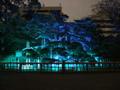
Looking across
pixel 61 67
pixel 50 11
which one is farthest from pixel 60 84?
pixel 50 11

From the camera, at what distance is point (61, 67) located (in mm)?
16594

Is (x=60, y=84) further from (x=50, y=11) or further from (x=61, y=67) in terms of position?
(x=50, y=11)

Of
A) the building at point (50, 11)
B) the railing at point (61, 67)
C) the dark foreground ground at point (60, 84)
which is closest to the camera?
the dark foreground ground at point (60, 84)

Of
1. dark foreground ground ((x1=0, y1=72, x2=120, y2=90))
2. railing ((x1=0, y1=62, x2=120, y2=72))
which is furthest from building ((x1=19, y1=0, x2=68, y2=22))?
dark foreground ground ((x1=0, y1=72, x2=120, y2=90))

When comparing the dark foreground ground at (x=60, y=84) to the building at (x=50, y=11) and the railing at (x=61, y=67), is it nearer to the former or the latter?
the railing at (x=61, y=67)

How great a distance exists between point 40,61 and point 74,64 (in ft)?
7.94

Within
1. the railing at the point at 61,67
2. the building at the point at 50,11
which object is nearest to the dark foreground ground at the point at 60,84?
the railing at the point at 61,67

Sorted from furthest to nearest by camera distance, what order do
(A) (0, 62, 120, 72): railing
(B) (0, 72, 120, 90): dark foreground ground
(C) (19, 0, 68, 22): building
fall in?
(C) (19, 0, 68, 22): building → (A) (0, 62, 120, 72): railing → (B) (0, 72, 120, 90): dark foreground ground

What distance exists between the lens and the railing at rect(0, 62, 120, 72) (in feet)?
54.2

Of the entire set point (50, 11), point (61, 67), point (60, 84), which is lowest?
point (60, 84)

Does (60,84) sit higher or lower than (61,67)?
lower

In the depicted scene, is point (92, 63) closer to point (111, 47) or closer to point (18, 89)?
point (111, 47)

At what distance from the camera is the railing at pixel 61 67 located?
1652 centimetres

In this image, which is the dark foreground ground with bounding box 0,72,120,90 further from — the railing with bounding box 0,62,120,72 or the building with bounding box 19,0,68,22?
the building with bounding box 19,0,68,22
